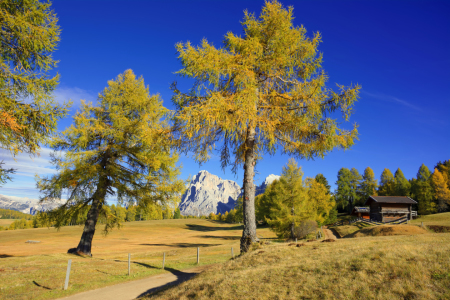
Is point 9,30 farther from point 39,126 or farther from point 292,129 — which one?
point 292,129

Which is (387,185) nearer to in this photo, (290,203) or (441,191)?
(441,191)

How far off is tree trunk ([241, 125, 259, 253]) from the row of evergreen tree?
190 feet

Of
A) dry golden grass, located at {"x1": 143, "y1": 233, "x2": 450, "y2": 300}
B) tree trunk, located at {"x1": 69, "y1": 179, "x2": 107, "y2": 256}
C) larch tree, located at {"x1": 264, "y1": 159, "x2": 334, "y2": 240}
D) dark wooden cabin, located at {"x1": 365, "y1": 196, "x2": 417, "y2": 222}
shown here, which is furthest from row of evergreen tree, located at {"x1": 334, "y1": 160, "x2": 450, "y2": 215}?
tree trunk, located at {"x1": 69, "y1": 179, "x2": 107, "y2": 256}

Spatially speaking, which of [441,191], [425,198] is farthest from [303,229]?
[441,191]

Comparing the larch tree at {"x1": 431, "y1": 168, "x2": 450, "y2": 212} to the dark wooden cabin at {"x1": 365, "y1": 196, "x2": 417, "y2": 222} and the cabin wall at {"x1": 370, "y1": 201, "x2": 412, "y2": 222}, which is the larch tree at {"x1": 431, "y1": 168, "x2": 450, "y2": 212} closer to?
the dark wooden cabin at {"x1": 365, "y1": 196, "x2": 417, "y2": 222}

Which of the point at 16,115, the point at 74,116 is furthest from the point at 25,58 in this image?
the point at 74,116

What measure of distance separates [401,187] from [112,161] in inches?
2702

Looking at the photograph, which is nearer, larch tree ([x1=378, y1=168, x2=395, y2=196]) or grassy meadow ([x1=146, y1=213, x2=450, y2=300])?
grassy meadow ([x1=146, y1=213, x2=450, y2=300])

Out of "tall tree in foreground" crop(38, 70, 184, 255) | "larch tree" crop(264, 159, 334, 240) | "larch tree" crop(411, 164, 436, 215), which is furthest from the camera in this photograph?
"larch tree" crop(411, 164, 436, 215)

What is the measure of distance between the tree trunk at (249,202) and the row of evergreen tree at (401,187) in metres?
57.9

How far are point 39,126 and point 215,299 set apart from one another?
9.12 metres

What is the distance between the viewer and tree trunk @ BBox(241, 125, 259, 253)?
374 inches

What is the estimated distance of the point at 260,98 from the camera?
9.95m

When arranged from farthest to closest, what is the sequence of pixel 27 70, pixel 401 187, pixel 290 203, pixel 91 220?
pixel 401 187 → pixel 290 203 → pixel 91 220 → pixel 27 70
